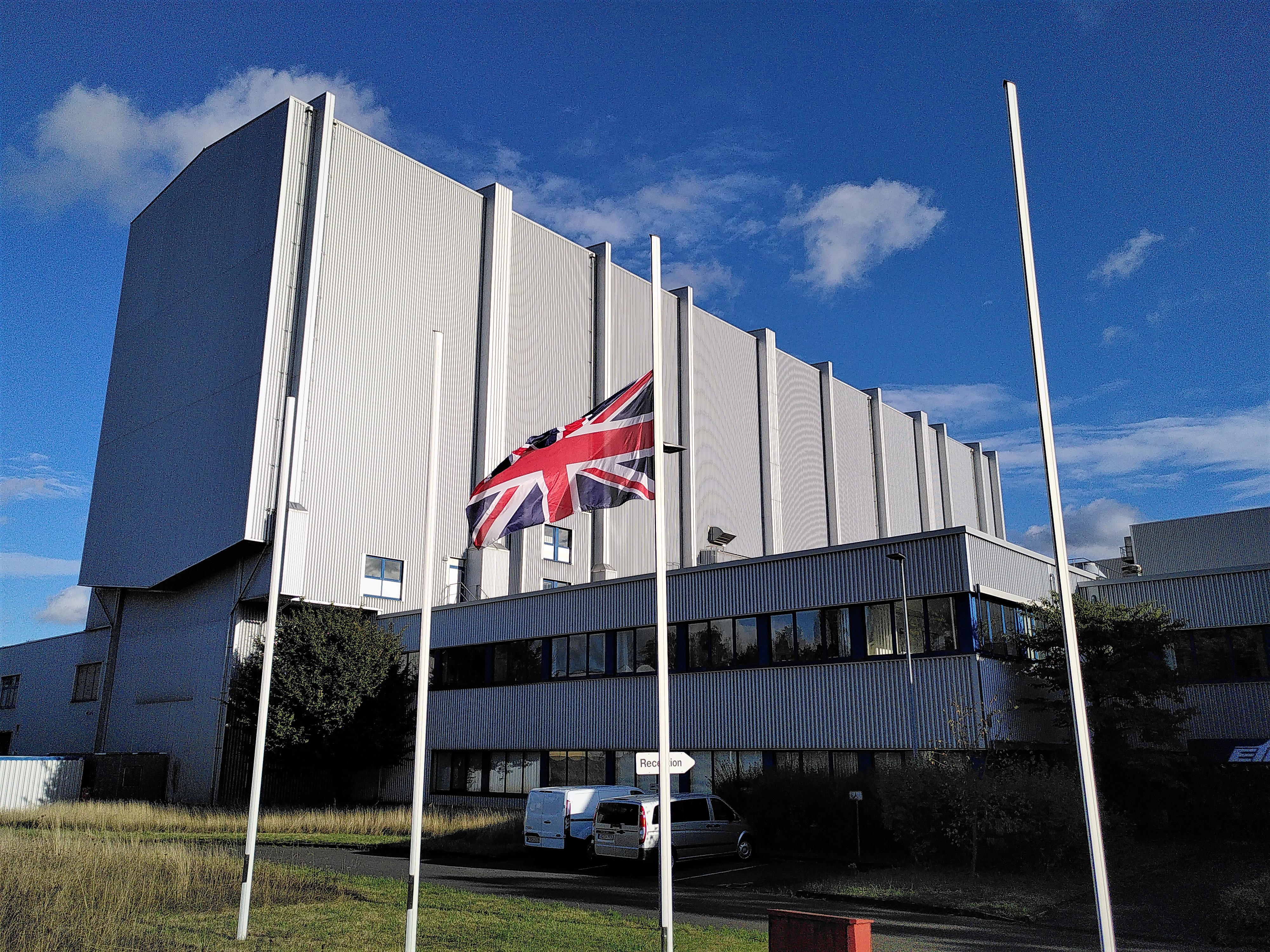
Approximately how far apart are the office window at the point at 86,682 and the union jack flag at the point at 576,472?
45.0 m

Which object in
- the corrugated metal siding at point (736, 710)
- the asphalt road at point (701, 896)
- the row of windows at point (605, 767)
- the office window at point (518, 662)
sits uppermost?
the office window at point (518, 662)

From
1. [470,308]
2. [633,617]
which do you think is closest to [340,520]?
[470,308]

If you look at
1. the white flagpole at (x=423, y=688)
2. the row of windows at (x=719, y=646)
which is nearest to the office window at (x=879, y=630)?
the row of windows at (x=719, y=646)

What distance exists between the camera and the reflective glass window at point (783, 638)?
28859 millimetres

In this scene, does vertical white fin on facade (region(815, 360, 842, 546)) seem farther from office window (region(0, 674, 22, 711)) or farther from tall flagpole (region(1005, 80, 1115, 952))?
tall flagpole (region(1005, 80, 1115, 952))

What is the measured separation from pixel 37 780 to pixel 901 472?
5985 cm

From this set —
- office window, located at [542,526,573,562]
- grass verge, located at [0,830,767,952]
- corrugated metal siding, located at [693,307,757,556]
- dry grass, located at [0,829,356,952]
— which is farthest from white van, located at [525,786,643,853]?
corrugated metal siding, located at [693,307,757,556]

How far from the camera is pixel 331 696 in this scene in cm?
3891

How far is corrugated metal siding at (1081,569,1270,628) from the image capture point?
30641 millimetres

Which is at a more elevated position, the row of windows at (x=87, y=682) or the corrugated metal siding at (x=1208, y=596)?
the corrugated metal siding at (x=1208, y=596)

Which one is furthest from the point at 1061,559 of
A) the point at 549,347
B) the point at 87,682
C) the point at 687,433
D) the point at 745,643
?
the point at 87,682

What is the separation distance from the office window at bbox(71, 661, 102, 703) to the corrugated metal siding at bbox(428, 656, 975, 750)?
2331 centimetres

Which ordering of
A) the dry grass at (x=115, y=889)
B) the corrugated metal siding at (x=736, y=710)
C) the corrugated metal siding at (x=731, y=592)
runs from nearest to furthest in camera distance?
the dry grass at (x=115, y=889) < the corrugated metal siding at (x=736, y=710) < the corrugated metal siding at (x=731, y=592)

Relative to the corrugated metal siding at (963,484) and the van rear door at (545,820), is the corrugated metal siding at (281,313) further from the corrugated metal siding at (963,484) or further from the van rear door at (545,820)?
the corrugated metal siding at (963,484)
